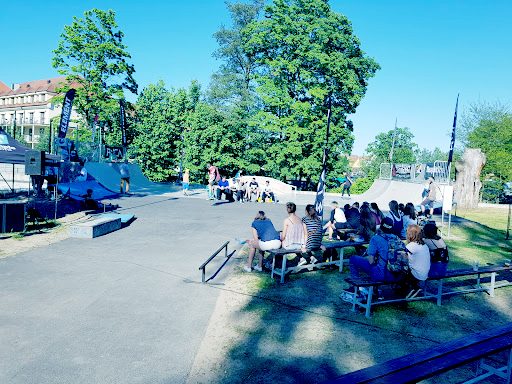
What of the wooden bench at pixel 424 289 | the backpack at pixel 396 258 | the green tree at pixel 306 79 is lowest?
the wooden bench at pixel 424 289

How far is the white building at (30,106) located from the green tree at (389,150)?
189ft

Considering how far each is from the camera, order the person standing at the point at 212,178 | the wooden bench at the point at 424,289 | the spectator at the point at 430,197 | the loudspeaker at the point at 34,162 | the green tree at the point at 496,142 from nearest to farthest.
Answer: the wooden bench at the point at 424,289 < the loudspeaker at the point at 34,162 < the spectator at the point at 430,197 < the person standing at the point at 212,178 < the green tree at the point at 496,142

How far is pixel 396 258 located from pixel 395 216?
4.05 m

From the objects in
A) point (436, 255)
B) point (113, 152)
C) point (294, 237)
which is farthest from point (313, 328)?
point (113, 152)

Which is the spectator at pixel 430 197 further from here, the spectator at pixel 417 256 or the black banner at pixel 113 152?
the black banner at pixel 113 152

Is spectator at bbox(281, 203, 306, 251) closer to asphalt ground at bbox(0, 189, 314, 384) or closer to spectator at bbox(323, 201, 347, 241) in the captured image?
asphalt ground at bbox(0, 189, 314, 384)

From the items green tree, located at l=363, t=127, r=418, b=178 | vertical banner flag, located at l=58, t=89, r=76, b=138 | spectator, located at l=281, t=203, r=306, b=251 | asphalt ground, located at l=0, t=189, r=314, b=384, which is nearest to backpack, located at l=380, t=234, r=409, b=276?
spectator, located at l=281, t=203, r=306, b=251

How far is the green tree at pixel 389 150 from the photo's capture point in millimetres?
70375

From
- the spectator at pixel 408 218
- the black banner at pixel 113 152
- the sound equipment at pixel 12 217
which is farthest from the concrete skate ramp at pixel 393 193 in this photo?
the black banner at pixel 113 152

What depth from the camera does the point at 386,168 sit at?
1125 inches

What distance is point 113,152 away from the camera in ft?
92.9

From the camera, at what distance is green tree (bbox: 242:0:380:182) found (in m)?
31.4

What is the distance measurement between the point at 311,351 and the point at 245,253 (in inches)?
197

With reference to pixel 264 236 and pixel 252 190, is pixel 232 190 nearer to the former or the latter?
pixel 252 190
